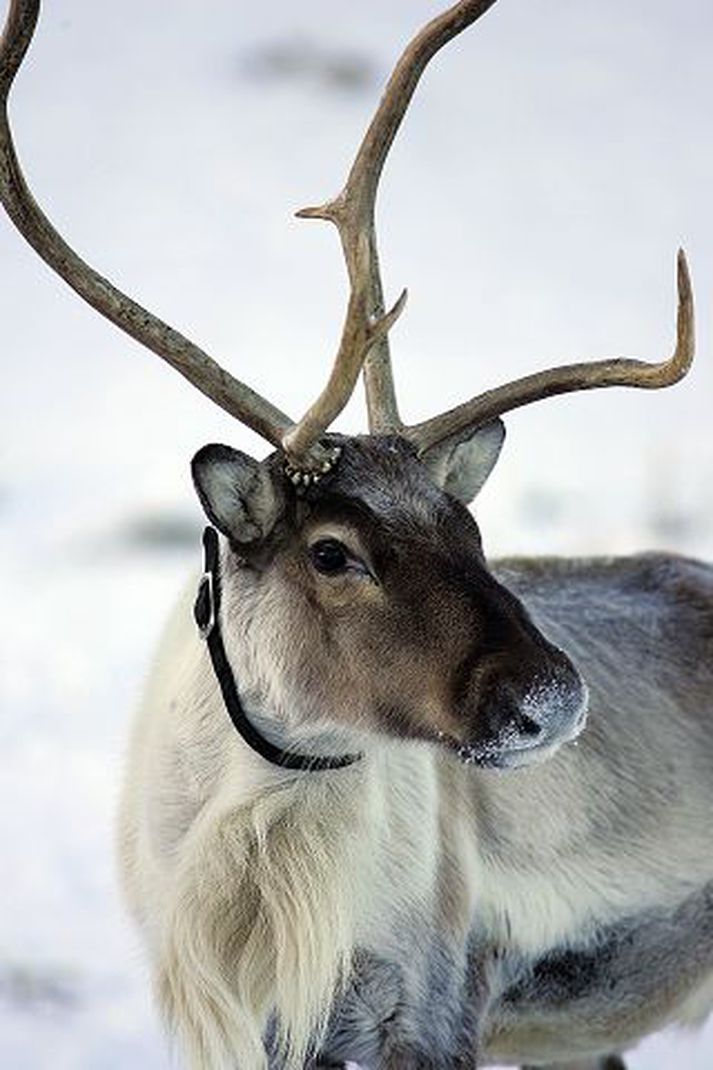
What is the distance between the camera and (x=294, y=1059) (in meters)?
4.40

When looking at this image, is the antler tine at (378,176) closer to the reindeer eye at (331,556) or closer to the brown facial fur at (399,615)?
the brown facial fur at (399,615)

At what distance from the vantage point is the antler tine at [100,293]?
13.9ft

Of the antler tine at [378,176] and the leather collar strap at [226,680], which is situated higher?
the antler tine at [378,176]

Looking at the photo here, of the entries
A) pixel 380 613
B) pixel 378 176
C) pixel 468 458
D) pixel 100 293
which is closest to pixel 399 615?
pixel 380 613

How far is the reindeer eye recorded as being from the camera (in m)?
4.04

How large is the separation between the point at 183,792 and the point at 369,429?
825mm

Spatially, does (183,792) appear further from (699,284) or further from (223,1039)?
(699,284)

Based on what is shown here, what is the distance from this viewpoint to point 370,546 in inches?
158

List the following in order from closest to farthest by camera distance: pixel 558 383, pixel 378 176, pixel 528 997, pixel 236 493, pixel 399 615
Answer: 1. pixel 399 615
2. pixel 236 493
3. pixel 558 383
4. pixel 378 176
5. pixel 528 997

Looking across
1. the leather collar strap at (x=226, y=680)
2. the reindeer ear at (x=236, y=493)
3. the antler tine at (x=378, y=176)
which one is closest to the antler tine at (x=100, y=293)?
the reindeer ear at (x=236, y=493)

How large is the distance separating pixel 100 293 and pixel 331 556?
0.72 meters

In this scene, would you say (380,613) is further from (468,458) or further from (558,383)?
(558,383)

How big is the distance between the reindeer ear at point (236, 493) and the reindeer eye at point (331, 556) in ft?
0.41

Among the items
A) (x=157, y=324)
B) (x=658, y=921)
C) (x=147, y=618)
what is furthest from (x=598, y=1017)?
(x=147, y=618)
